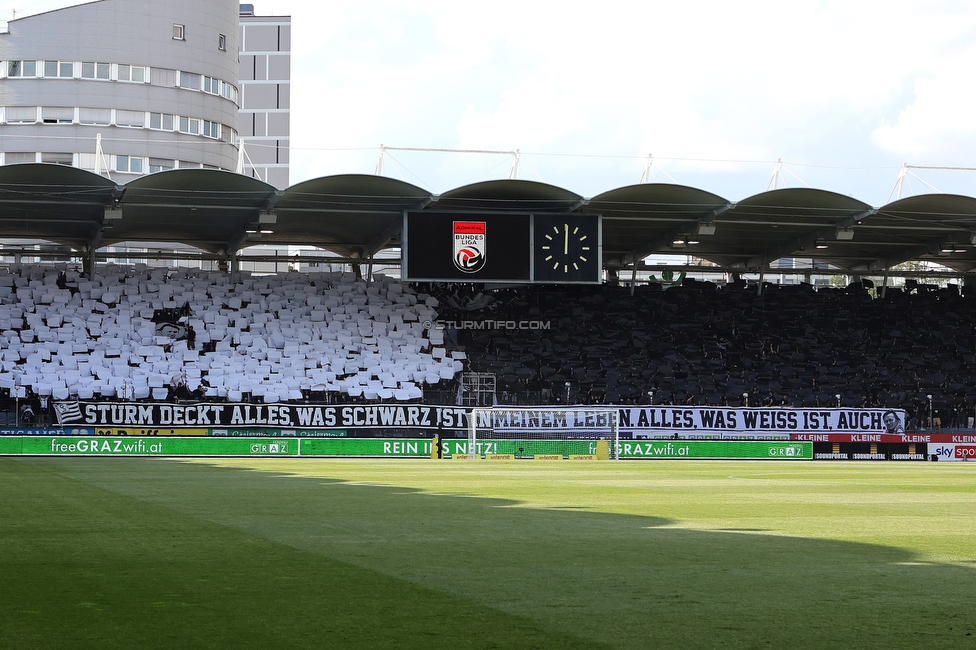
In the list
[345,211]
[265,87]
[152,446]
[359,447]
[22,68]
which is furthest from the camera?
[265,87]

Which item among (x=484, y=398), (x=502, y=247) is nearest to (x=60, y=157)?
(x=502, y=247)

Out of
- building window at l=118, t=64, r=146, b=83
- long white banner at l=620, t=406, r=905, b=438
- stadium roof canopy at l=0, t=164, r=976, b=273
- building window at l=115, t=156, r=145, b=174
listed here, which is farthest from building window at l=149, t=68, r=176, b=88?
long white banner at l=620, t=406, r=905, b=438

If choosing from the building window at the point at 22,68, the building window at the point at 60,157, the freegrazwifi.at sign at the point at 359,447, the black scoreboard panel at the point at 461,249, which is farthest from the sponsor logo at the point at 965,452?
the building window at the point at 22,68

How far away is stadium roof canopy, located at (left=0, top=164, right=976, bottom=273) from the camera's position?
3784 centimetres

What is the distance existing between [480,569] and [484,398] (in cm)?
3094

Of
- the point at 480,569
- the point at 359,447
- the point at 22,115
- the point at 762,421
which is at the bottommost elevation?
the point at 359,447

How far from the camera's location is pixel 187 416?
3688 centimetres

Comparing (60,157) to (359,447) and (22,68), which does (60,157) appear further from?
(359,447)

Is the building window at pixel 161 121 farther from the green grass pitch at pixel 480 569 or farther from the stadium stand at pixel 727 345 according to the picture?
the green grass pitch at pixel 480 569

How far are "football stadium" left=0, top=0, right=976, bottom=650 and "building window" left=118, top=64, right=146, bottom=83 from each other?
14990mm

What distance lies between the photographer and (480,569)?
9.26 metres

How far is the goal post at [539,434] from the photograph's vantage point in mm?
38250

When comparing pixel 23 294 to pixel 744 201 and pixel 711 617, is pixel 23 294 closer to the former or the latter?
pixel 744 201

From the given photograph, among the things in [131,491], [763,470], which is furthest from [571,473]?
[131,491]
